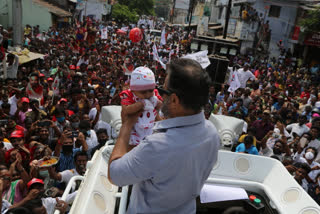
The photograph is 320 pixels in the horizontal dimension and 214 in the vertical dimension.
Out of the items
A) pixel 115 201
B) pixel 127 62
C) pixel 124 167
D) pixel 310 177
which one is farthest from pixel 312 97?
pixel 124 167

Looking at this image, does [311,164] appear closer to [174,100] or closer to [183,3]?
[174,100]

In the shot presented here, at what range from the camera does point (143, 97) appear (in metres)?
2.19

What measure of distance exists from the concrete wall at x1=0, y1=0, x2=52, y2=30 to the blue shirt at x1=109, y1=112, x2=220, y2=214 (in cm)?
2167

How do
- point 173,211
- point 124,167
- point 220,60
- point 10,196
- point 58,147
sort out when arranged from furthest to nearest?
point 220,60 < point 58,147 < point 10,196 < point 173,211 < point 124,167

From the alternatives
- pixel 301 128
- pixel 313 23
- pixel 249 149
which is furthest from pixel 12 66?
pixel 313 23

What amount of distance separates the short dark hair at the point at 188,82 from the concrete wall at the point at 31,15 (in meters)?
21.6

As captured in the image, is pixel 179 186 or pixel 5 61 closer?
pixel 179 186

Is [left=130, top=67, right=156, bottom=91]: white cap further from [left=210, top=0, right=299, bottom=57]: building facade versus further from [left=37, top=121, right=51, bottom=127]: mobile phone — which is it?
[left=210, top=0, right=299, bottom=57]: building facade

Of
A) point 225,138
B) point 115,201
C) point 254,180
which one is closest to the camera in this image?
point 115,201

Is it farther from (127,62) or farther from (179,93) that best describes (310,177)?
(127,62)

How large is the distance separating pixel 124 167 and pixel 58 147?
11.6 ft

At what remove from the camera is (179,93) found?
51.2 inches

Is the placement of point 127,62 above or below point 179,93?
below

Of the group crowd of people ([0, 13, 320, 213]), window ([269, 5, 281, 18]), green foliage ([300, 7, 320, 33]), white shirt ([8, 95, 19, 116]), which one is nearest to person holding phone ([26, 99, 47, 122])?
crowd of people ([0, 13, 320, 213])
